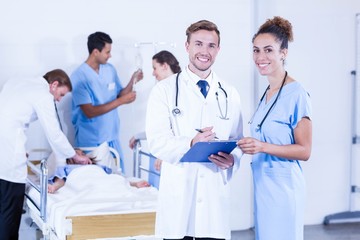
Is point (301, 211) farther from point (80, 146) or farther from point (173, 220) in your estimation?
point (80, 146)

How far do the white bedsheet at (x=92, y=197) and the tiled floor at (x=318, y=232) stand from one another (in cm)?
94

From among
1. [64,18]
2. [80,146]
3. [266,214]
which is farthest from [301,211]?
[64,18]

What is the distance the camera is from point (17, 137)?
428cm

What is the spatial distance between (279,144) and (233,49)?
3137 millimetres

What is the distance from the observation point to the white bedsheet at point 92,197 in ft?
11.2

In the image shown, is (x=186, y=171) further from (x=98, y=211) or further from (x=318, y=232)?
(x=318, y=232)

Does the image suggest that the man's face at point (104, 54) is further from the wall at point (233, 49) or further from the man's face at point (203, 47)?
the man's face at point (203, 47)

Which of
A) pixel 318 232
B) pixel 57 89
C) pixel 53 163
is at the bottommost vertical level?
pixel 318 232

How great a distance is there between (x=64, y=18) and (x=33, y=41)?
0.30m

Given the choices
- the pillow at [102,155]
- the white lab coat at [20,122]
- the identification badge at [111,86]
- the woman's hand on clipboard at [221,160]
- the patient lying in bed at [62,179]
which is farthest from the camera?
the identification badge at [111,86]

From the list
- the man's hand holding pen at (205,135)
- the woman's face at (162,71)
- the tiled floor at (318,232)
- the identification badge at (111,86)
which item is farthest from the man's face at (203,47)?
the tiled floor at (318,232)

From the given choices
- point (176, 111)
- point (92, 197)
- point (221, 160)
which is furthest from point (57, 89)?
point (221, 160)

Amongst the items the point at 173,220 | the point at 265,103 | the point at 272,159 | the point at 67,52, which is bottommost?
the point at 173,220

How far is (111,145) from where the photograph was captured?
523cm
